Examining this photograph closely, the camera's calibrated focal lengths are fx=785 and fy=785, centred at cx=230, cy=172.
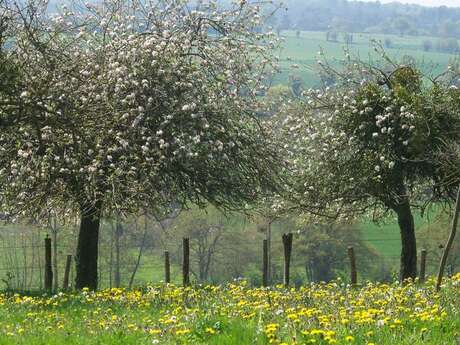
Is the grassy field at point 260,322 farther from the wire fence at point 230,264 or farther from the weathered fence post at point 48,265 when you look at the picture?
the wire fence at point 230,264

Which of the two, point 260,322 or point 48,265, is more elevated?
point 260,322

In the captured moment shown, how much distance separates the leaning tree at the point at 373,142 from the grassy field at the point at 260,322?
13331mm

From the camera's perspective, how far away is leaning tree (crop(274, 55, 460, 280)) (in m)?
26.6

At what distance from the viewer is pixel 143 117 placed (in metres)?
22.5

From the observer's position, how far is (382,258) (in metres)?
101

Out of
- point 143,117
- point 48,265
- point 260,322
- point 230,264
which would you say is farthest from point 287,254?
point 230,264

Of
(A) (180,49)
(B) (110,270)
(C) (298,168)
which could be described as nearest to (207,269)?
(B) (110,270)

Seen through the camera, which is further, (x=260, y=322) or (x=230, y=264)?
(x=230, y=264)

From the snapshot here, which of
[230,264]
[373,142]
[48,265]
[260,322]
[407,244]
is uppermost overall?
[373,142]

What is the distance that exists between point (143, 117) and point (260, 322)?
13.6 m

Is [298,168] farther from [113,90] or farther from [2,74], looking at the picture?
[2,74]

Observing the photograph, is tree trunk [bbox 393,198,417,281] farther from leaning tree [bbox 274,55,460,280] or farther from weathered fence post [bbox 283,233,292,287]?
weathered fence post [bbox 283,233,292,287]

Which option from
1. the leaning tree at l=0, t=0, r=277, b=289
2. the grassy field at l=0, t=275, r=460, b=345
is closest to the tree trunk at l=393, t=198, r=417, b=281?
the leaning tree at l=0, t=0, r=277, b=289

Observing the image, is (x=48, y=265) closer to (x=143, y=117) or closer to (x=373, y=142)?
(x=143, y=117)
